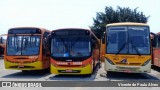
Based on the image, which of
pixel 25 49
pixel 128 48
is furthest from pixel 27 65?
pixel 128 48

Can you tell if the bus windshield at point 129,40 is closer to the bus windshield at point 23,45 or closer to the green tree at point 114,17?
the bus windshield at point 23,45

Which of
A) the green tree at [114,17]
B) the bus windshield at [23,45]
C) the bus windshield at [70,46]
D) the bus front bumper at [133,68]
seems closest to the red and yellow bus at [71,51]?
the bus windshield at [70,46]

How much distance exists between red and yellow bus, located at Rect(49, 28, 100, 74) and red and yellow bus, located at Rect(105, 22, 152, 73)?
3.39 ft

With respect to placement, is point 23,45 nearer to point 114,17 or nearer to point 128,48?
point 128,48

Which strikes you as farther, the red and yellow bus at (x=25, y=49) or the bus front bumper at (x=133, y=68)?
the red and yellow bus at (x=25, y=49)

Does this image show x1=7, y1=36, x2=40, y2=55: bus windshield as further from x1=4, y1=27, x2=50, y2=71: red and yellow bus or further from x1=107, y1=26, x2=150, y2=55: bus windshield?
x1=107, y1=26, x2=150, y2=55: bus windshield

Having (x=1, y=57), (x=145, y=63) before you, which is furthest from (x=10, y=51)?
(x=1, y=57)

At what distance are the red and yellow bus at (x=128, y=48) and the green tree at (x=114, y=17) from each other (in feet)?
136

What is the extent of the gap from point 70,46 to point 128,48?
10.2ft

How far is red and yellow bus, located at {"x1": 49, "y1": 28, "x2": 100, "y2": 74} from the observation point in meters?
17.7

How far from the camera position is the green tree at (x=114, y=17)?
198 feet

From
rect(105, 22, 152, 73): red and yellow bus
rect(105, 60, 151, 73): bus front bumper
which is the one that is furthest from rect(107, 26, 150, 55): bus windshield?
rect(105, 60, 151, 73): bus front bumper

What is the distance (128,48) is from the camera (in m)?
17.7

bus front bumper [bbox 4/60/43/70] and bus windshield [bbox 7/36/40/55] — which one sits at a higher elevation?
bus windshield [bbox 7/36/40/55]
